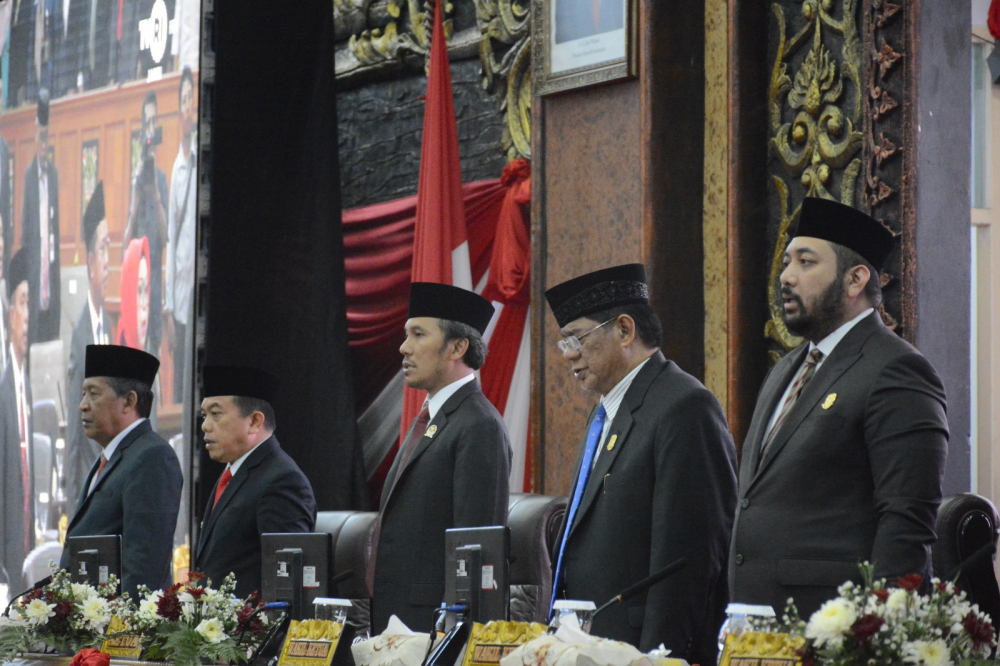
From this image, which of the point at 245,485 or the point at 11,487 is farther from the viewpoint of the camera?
the point at 11,487

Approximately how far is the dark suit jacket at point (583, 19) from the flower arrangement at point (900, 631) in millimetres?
3043

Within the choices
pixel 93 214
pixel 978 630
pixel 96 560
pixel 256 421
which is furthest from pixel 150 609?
pixel 93 214

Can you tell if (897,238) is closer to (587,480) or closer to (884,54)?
(884,54)

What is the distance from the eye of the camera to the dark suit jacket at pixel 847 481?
8.22 feet

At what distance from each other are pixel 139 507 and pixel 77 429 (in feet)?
8.86

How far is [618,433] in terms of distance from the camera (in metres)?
3.12

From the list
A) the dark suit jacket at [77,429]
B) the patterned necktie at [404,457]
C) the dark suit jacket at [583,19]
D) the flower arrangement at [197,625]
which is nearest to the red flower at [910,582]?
the flower arrangement at [197,625]

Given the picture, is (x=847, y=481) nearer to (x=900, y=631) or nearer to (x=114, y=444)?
(x=900, y=631)

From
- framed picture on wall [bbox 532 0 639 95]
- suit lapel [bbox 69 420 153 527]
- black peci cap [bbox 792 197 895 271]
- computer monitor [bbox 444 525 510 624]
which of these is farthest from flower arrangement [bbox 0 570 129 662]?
framed picture on wall [bbox 532 0 639 95]

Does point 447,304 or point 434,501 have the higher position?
point 447,304

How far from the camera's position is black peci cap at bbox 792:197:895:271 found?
111 inches

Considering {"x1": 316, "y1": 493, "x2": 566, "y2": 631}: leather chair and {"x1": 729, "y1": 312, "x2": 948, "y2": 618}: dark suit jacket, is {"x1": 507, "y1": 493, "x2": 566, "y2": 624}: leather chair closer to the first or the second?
{"x1": 316, "y1": 493, "x2": 566, "y2": 631}: leather chair

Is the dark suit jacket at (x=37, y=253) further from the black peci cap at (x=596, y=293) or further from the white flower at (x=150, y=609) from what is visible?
the black peci cap at (x=596, y=293)

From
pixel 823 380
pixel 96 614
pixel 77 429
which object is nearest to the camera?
pixel 823 380
